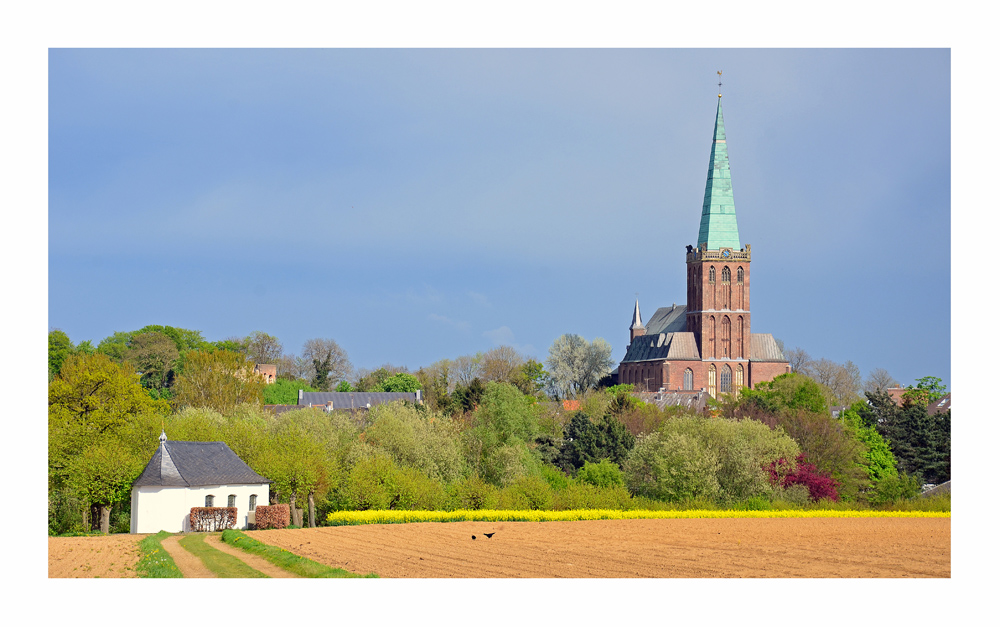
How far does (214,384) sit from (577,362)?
226ft

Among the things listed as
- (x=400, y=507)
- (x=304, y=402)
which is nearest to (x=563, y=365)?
(x=304, y=402)

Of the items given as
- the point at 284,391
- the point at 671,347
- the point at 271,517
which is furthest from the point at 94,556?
the point at 671,347

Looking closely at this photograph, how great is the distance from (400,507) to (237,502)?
23.0ft

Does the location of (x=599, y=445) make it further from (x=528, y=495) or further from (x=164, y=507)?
(x=164, y=507)

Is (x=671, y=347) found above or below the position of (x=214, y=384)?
above

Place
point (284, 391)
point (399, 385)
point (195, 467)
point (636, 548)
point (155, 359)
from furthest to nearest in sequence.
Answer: point (399, 385) → point (284, 391) → point (155, 359) → point (195, 467) → point (636, 548)

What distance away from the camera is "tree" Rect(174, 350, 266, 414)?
2827 inches

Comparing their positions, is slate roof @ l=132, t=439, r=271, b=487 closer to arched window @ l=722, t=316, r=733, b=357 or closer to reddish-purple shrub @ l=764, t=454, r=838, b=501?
reddish-purple shrub @ l=764, t=454, r=838, b=501

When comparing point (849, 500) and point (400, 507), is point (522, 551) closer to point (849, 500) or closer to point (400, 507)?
point (400, 507)

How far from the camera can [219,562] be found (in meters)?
25.1

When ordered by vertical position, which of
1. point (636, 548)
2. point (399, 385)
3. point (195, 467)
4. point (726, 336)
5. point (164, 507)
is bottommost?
point (636, 548)

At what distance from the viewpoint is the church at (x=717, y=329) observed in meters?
126

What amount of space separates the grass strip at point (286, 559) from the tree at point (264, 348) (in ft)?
305

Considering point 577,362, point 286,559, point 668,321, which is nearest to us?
point 286,559
